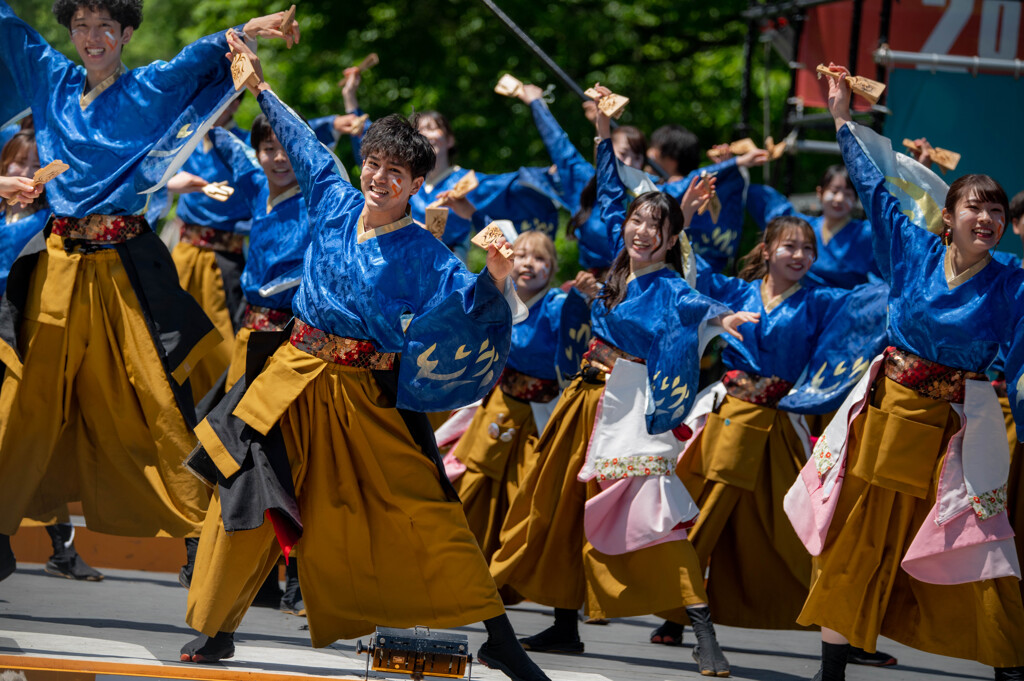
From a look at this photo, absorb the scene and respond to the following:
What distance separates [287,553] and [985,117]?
400 cm

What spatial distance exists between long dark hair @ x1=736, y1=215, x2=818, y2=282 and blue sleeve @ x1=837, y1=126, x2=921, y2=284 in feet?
2.31

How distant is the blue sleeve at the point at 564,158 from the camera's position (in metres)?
5.52

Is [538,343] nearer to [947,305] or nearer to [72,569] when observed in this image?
[947,305]

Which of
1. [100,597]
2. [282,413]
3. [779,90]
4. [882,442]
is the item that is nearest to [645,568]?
[882,442]

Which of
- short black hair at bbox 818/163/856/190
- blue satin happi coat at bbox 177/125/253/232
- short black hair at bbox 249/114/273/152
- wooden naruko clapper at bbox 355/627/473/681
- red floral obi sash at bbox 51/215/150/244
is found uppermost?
short black hair at bbox 249/114/273/152

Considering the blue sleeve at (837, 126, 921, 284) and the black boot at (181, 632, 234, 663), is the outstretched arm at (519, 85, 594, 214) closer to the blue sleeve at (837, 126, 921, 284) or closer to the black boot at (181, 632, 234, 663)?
the blue sleeve at (837, 126, 921, 284)

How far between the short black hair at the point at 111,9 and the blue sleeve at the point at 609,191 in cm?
172

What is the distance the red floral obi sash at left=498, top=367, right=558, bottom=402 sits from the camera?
15.8 ft

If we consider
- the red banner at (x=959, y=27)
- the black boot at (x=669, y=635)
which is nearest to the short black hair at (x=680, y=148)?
the red banner at (x=959, y=27)

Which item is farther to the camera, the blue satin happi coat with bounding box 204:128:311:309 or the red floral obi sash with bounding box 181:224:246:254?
the red floral obi sash with bounding box 181:224:246:254

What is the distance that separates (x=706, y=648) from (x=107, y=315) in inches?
86.4

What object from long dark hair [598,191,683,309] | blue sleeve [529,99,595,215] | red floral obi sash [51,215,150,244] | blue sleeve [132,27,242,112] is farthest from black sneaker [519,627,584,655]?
blue sleeve [132,27,242,112]

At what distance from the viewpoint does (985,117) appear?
5742mm

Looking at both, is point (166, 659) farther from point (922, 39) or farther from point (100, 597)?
point (922, 39)
